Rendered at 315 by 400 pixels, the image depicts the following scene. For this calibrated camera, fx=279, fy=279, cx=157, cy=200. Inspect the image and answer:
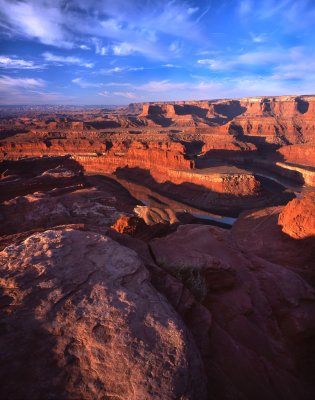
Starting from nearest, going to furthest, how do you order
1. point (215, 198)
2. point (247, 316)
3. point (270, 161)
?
point (247, 316), point (215, 198), point (270, 161)

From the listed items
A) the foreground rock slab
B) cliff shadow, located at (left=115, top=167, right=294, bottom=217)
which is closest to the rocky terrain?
the foreground rock slab

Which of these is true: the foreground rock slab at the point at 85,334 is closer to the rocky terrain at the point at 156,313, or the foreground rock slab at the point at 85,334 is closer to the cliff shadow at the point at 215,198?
the rocky terrain at the point at 156,313

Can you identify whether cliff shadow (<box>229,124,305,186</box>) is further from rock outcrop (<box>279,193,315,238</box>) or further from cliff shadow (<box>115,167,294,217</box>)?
rock outcrop (<box>279,193,315,238</box>)

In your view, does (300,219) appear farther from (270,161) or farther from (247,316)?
(270,161)

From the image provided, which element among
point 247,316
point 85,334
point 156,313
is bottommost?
point 247,316

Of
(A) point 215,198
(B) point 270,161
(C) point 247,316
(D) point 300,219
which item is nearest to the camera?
(C) point 247,316

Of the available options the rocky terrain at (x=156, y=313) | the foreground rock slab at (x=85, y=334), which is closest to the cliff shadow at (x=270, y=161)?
the rocky terrain at (x=156, y=313)

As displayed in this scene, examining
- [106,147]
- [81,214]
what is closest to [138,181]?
[106,147]

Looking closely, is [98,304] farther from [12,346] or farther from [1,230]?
[1,230]

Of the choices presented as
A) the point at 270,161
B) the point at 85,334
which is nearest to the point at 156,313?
the point at 85,334
